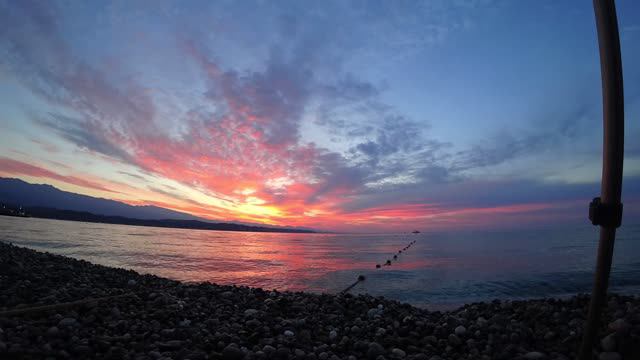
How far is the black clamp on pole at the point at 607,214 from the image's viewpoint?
8.62 ft

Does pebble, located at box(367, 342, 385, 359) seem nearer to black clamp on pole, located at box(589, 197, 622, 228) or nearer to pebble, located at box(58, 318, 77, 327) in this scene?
black clamp on pole, located at box(589, 197, 622, 228)

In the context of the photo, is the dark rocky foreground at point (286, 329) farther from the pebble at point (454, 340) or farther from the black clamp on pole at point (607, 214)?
the black clamp on pole at point (607, 214)

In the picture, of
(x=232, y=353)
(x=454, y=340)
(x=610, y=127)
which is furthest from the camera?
(x=454, y=340)

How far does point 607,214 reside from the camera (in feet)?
8.70

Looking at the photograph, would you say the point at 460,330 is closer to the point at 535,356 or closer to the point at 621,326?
the point at 535,356

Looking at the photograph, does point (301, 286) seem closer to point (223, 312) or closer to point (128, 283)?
point (128, 283)

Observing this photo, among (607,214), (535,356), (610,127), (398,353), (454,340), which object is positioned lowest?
(398,353)

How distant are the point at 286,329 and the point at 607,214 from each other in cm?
553

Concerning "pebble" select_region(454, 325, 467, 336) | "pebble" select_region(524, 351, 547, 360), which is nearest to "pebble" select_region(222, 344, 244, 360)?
"pebble" select_region(454, 325, 467, 336)

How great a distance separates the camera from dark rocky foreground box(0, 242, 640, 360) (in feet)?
15.2

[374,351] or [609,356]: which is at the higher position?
[609,356]

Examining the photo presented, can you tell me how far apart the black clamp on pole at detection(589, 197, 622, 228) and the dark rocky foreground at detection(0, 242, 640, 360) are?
1.95 m

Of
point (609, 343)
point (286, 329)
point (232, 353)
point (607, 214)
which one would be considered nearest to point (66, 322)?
point (232, 353)

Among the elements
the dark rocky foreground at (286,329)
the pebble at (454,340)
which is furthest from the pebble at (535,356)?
the pebble at (454,340)
